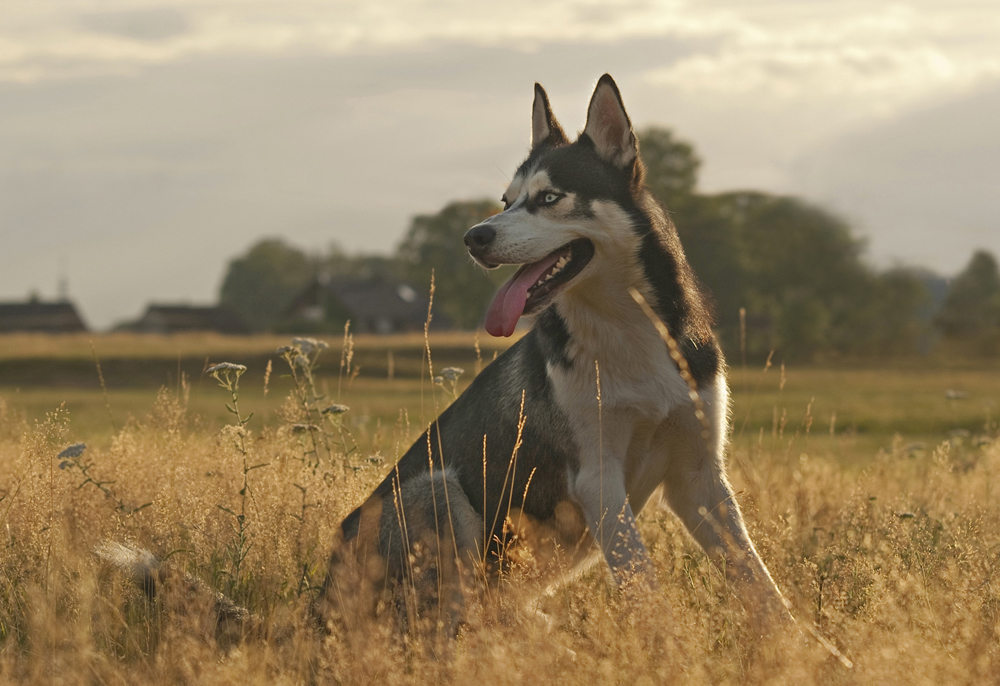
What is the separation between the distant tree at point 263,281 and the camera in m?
102

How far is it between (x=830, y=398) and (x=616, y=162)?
20.1m

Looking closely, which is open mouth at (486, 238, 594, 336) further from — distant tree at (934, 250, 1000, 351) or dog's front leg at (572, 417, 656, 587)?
distant tree at (934, 250, 1000, 351)

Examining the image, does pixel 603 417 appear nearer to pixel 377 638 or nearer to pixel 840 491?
pixel 377 638

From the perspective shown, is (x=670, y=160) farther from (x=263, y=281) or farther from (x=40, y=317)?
(x=263, y=281)

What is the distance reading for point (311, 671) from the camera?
3.75m

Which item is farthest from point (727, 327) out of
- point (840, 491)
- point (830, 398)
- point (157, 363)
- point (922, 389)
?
point (840, 491)

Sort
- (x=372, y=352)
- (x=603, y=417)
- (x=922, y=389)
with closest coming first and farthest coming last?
1. (x=603, y=417)
2. (x=922, y=389)
3. (x=372, y=352)

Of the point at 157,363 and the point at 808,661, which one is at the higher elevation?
the point at 808,661

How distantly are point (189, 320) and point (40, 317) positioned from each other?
11988 mm

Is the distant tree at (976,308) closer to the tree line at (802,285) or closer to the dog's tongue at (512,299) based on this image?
the tree line at (802,285)

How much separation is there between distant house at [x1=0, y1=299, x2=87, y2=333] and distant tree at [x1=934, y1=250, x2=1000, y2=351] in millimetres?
67700

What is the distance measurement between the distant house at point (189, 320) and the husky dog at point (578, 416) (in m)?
79.4

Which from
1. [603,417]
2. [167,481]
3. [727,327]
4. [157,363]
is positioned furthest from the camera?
[727,327]

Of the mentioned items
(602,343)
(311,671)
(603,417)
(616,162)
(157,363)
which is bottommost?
(157,363)
